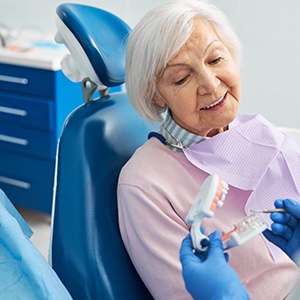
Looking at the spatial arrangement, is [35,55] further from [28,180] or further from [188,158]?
[188,158]

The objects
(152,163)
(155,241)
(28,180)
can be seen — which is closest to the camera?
(155,241)

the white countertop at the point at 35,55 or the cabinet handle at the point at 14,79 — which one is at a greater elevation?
the white countertop at the point at 35,55

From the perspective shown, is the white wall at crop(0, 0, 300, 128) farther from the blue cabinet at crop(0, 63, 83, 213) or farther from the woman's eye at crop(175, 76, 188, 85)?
the woman's eye at crop(175, 76, 188, 85)

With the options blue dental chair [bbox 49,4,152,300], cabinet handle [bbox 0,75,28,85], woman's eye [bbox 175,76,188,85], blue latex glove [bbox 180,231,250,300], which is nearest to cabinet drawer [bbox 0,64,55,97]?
cabinet handle [bbox 0,75,28,85]

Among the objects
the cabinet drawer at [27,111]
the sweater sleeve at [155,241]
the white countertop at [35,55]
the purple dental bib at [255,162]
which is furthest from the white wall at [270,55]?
the sweater sleeve at [155,241]

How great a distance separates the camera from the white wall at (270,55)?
2.36m

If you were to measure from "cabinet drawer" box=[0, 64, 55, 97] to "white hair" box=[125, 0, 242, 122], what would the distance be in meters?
1.15

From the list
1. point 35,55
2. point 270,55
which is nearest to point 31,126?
A: point 35,55

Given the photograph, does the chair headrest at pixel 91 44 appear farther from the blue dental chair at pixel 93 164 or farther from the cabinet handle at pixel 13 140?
the cabinet handle at pixel 13 140

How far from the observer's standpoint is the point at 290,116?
248 centimetres

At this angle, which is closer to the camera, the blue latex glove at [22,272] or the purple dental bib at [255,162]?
the blue latex glove at [22,272]

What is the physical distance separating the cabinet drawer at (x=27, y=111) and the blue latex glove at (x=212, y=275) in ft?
5.81

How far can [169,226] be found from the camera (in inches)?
48.9

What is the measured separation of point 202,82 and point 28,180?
1677mm
